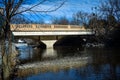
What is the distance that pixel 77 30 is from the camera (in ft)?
193

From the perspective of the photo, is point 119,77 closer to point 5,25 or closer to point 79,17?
point 5,25

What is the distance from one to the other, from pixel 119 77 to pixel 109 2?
163ft

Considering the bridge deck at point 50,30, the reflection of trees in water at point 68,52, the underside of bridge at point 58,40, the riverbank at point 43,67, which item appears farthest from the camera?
the underside of bridge at point 58,40

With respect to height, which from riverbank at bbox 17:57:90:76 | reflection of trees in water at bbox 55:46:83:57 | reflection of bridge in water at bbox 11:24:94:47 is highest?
reflection of bridge in water at bbox 11:24:94:47

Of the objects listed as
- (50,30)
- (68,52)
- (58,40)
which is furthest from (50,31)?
(68,52)

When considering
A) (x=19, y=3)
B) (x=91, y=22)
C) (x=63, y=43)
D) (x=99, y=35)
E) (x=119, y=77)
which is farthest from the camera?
(x=63, y=43)

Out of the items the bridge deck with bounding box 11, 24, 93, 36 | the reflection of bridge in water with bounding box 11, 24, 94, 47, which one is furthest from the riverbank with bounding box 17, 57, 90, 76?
the reflection of bridge in water with bounding box 11, 24, 94, 47

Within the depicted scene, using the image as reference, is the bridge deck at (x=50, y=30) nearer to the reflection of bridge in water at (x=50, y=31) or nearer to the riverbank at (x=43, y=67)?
the reflection of bridge in water at (x=50, y=31)

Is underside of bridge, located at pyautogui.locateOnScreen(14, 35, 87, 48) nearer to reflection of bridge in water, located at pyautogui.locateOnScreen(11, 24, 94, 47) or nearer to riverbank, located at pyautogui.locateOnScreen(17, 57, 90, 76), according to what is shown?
reflection of bridge in water, located at pyautogui.locateOnScreen(11, 24, 94, 47)

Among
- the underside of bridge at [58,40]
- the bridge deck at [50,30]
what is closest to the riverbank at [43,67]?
the bridge deck at [50,30]

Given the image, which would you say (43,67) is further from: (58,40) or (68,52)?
(58,40)

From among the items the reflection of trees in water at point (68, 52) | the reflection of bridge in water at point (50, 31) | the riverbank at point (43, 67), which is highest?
the reflection of bridge in water at point (50, 31)

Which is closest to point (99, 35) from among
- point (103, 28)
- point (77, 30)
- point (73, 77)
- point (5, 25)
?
point (103, 28)

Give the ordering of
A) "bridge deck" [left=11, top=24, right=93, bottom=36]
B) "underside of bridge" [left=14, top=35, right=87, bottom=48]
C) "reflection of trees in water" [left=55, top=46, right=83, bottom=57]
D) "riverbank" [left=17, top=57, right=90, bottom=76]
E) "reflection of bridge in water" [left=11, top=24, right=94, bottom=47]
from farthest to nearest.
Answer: "underside of bridge" [left=14, top=35, right=87, bottom=48] < "reflection of bridge in water" [left=11, top=24, right=94, bottom=47] < "bridge deck" [left=11, top=24, right=93, bottom=36] < "reflection of trees in water" [left=55, top=46, right=83, bottom=57] < "riverbank" [left=17, top=57, right=90, bottom=76]
